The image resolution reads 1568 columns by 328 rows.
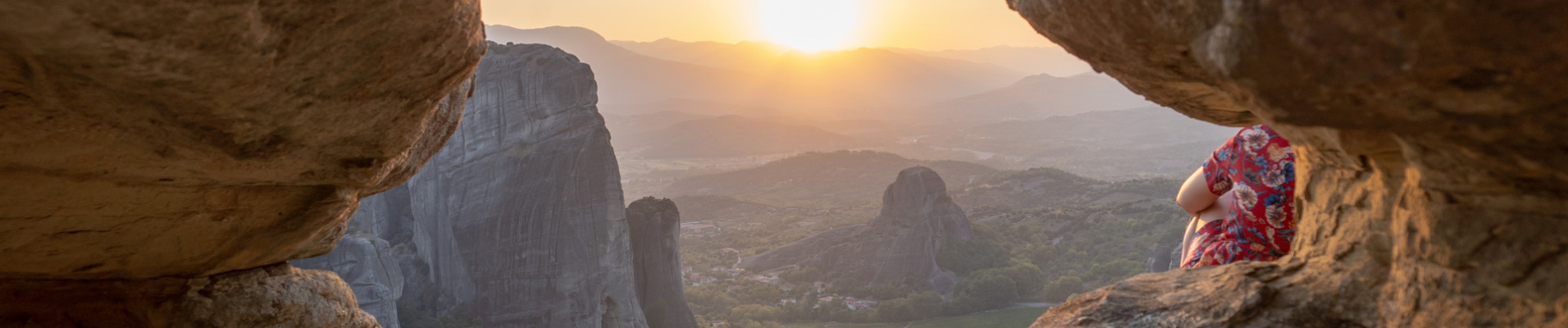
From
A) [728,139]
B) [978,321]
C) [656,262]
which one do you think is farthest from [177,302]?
[728,139]

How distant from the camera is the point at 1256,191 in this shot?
454 centimetres

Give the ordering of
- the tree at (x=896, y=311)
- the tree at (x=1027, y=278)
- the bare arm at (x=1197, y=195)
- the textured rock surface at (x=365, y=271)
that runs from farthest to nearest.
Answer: the tree at (x=1027, y=278) → the tree at (x=896, y=311) → the textured rock surface at (x=365, y=271) → the bare arm at (x=1197, y=195)

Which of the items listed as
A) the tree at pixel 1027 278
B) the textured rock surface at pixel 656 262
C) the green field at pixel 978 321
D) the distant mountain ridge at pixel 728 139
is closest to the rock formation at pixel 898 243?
the tree at pixel 1027 278

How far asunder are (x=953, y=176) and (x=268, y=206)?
88749mm

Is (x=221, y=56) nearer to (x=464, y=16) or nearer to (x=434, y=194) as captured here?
(x=464, y=16)

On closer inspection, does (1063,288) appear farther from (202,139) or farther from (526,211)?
(202,139)

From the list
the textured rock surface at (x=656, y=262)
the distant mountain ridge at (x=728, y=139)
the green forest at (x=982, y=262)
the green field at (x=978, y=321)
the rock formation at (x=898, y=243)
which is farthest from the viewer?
the distant mountain ridge at (x=728, y=139)

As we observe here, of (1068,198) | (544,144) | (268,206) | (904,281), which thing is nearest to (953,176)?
(1068,198)

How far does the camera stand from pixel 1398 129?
2.39 m

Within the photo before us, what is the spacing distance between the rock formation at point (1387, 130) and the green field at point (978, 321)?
36.9 m

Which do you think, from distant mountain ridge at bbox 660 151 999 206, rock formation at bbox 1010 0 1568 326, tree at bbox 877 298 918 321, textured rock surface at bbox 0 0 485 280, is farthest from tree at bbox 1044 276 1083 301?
textured rock surface at bbox 0 0 485 280

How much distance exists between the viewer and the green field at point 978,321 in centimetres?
4000

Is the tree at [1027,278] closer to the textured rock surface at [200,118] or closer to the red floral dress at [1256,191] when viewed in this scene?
the red floral dress at [1256,191]

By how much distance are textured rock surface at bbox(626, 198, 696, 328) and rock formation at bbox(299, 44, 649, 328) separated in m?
0.95
